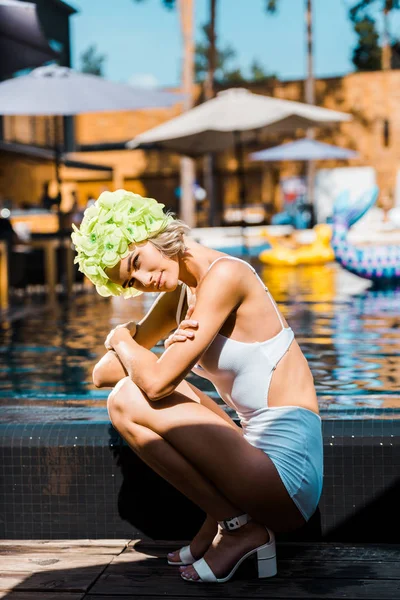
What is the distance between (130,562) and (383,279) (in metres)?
8.99

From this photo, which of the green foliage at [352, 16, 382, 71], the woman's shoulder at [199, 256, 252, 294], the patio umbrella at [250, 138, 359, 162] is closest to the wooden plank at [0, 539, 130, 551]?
the woman's shoulder at [199, 256, 252, 294]

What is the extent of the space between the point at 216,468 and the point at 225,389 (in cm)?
25

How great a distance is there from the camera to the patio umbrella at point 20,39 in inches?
328

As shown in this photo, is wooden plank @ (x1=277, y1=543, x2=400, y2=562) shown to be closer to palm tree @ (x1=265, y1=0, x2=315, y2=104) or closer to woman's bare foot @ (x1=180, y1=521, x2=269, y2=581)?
woman's bare foot @ (x1=180, y1=521, x2=269, y2=581)

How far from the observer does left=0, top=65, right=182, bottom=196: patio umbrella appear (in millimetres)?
10898

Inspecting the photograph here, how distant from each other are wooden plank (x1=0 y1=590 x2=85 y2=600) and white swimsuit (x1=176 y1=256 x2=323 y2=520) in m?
0.59

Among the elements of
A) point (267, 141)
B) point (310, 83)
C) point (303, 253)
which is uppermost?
Result: point (310, 83)

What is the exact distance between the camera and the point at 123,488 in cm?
293

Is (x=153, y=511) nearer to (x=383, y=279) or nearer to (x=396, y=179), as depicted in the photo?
(x=383, y=279)

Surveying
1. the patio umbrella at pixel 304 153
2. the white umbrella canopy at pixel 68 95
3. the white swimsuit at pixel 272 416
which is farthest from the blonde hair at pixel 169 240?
the patio umbrella at pixel 304 153

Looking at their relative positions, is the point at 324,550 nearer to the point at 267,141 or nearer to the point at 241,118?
the point at 241,118

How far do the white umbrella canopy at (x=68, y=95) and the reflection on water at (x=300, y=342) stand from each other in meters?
2.18

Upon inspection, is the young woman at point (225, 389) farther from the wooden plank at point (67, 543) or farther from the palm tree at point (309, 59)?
the palm tree at point (309, 59)

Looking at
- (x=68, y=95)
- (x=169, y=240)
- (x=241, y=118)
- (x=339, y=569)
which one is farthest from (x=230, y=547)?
(x=241, y=118)
